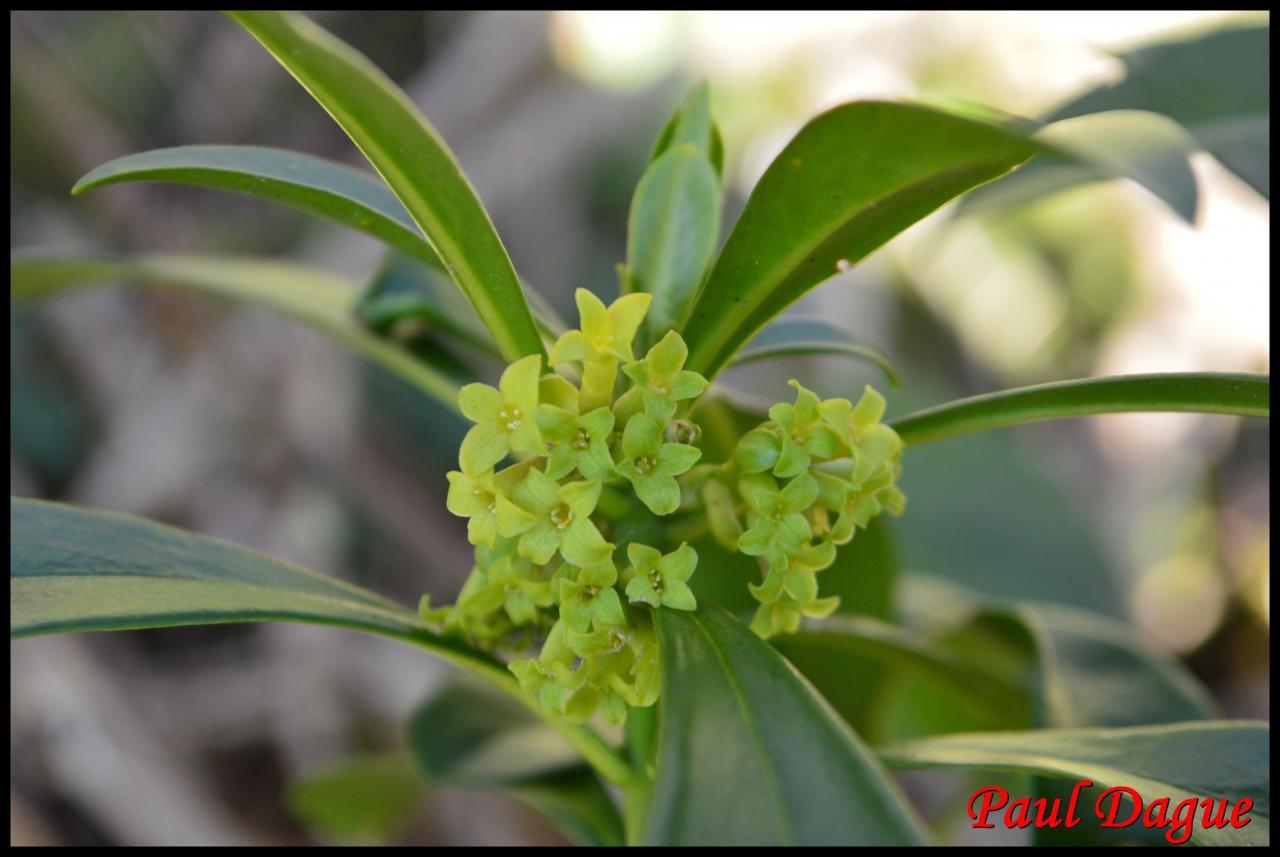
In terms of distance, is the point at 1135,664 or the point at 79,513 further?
the point at 1135,664

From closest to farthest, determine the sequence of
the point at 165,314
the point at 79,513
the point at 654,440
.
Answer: the point at 654,440
the point at 79,513
the point at 165,314

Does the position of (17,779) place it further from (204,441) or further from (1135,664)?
(1135,664)

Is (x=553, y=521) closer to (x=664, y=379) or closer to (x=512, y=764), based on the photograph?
(x=664, y=379)

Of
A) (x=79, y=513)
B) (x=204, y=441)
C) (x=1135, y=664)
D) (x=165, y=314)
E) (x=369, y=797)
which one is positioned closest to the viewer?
(x=79, y=513)

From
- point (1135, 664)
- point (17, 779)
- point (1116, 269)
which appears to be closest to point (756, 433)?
point (1135, 664)

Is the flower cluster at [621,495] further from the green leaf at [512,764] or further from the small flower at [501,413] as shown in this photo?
the green leaf at [512,764]

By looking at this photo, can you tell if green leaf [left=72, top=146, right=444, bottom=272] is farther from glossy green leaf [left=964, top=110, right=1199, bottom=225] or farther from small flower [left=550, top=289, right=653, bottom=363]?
glossy green leaf [left=964, top=110, right=1199, bottom=225]

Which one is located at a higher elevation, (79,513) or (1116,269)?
(1116,269)
